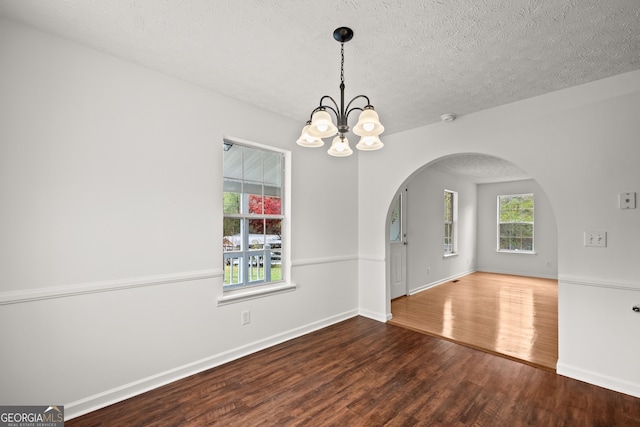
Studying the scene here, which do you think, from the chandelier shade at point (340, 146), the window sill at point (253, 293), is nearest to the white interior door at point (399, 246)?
the window sill at point (253, 293)

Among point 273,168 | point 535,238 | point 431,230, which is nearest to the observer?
point 273,168

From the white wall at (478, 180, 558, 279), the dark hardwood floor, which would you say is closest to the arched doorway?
the white wall at (478, 180, 558, 279)

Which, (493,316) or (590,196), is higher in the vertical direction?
(590,196)

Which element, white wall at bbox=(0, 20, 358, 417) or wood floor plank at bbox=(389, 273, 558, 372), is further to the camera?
wood floor plank at bbox=(389, 273, 558, 372)

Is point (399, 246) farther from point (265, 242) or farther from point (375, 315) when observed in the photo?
point (265, 242)

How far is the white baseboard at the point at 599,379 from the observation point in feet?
7.73

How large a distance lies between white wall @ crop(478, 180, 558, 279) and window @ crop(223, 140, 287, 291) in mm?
6138

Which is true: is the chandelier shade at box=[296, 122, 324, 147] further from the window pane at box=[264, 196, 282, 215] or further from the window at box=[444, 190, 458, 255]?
the window at box=[444, 190, 458, 255]

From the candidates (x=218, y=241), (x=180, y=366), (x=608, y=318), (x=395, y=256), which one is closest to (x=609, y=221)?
(x=608, y=318)

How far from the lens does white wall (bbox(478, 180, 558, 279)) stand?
7.07 metres

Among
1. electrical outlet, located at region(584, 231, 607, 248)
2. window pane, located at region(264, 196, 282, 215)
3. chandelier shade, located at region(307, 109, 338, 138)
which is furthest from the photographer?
window pane, located at region(264, 196, 282, 215)

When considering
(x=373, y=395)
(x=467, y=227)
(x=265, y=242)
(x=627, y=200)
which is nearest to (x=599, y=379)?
(x=627, y=200)

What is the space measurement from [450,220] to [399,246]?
2.60 meters

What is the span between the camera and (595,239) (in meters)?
2.56
